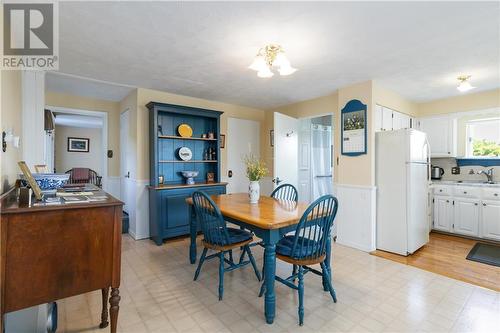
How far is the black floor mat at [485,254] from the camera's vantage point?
9.91 feet

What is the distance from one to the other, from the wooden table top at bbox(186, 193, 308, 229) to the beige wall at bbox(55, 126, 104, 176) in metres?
5.90

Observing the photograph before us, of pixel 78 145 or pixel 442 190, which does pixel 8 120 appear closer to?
pixel 442 190

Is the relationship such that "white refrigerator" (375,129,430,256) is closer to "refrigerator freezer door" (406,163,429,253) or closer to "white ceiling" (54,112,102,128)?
"refrigerator freezer door" (406,163,429,253)

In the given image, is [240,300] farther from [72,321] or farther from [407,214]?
[407,214]

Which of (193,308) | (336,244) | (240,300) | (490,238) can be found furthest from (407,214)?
(193,308)

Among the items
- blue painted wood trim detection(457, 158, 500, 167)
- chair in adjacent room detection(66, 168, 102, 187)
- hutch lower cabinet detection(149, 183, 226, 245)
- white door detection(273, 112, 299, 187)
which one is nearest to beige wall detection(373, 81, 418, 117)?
blue painted wood trim detection(457, 158, 500, 167)

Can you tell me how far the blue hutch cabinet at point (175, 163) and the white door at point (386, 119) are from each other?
2.62 meters

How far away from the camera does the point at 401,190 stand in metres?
3.25

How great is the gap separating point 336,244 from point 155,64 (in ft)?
11.3

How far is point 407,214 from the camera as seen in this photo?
3.20 metres

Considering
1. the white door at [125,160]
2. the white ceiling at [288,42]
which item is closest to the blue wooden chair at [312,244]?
the white ceiling at [288,42]

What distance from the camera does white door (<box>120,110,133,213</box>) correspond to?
420 centimetres

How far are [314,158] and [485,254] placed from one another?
2894 mm

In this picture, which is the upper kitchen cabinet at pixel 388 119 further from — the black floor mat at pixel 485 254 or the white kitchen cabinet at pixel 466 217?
the black floor mat at pixel 485 254
